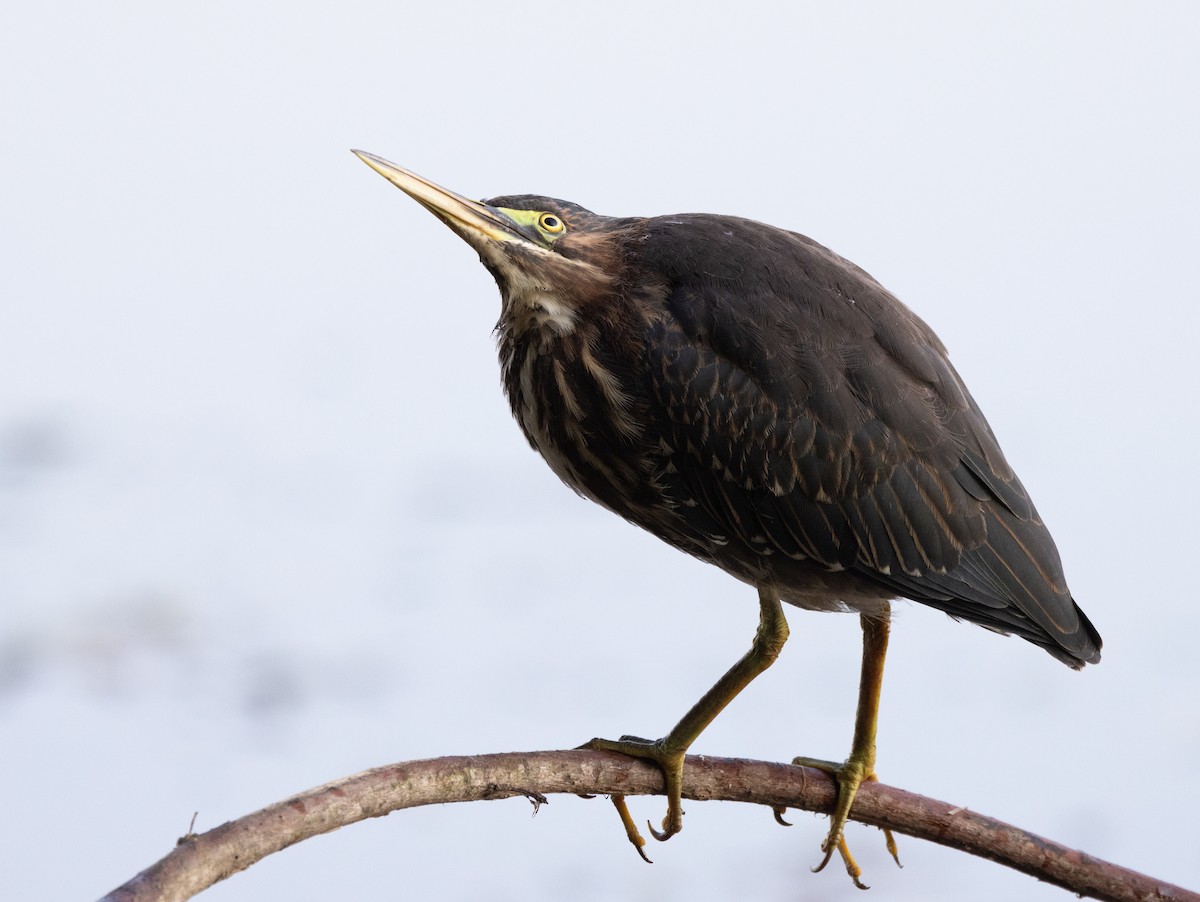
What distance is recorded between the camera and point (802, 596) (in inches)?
90.7

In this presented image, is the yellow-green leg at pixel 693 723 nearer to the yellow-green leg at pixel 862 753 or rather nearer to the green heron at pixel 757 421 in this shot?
the green heron at pixel 757 421

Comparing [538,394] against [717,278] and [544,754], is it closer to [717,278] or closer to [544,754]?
[717,278]

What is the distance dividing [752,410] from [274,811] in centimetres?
92

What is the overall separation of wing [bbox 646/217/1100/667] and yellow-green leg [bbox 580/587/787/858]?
0.11 meters

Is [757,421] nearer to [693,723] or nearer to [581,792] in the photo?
[693,723]

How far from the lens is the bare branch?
1507 millimetres

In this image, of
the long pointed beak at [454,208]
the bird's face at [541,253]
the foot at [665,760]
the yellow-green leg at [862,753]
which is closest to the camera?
the long pointed beak at [454,208]

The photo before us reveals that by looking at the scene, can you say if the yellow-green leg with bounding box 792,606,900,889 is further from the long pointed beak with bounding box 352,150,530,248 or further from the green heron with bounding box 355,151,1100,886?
the long pointed beak with bounding box 352,150,530,248

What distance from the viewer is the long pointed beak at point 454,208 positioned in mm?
1893

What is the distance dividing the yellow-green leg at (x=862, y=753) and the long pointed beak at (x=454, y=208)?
92 centimetres

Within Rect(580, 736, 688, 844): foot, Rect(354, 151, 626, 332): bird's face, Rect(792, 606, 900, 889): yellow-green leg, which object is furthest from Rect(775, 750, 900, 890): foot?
Rect(354, 151, 626, 332): bird's face

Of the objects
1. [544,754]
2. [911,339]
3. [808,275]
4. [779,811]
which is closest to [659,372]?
[808,275]

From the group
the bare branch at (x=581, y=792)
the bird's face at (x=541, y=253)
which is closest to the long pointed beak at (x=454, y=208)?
the bird's face at (x=541, y=253)

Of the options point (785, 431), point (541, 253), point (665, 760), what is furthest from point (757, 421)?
point (665, 760)
